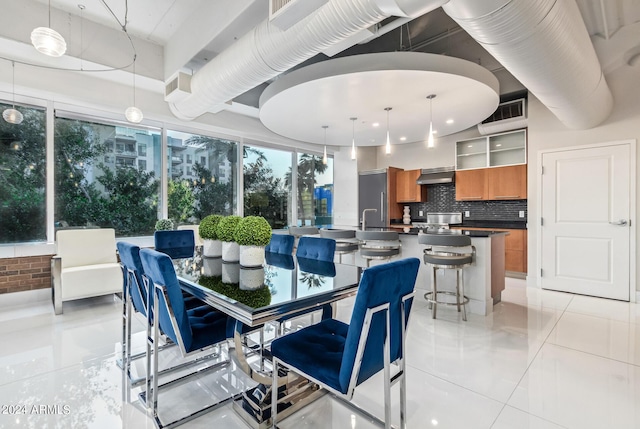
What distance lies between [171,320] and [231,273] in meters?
0.59

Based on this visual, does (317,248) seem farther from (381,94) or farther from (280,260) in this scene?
(381,94)

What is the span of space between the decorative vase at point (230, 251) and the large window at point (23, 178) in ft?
10.7

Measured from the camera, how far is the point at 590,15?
336 centimetres

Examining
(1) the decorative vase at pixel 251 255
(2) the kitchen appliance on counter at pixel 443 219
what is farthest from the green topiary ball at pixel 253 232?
(2) the kitchen appliance on counter at pixel 443 219

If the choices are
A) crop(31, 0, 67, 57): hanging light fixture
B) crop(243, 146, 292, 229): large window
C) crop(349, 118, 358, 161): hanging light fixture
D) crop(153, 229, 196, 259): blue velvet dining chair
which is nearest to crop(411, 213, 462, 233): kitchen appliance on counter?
crop(349, 118, 358, 161): hanging light fixture

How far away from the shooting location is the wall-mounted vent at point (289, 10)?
79.2 inches

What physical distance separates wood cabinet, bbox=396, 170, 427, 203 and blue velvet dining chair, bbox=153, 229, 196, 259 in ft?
16.2

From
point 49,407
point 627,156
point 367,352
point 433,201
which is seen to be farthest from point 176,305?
point 433,201

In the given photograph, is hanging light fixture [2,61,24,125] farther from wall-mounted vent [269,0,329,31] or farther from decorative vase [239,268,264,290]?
decorative vase [239,268,264,290]

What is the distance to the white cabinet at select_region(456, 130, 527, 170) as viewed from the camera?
17.8 ft

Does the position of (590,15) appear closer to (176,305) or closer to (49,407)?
(176,305)

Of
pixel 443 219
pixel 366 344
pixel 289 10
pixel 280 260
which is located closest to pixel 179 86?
pixel 289 10

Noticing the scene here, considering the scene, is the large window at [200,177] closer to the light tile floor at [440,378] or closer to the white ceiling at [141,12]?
the white ceiling at [141,12]

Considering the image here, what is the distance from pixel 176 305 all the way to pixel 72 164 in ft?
12.8
